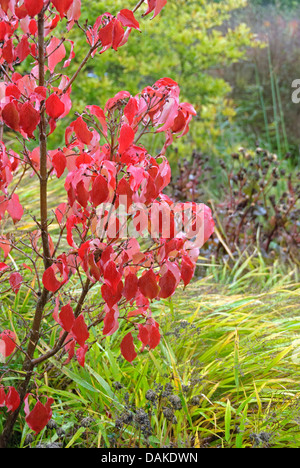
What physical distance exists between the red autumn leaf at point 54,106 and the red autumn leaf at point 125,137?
196 mm

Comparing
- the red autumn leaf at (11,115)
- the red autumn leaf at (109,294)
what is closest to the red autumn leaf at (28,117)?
the red autumn leaf at (11,115)

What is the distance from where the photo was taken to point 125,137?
1.38 metres

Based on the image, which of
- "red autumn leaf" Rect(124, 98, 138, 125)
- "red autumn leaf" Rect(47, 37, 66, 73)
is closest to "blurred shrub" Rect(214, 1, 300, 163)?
"red autumn leaf" Rect(47, 37, 66, 73)

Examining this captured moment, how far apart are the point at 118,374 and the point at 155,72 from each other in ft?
11.4

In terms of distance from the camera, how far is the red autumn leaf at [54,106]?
1.42 m

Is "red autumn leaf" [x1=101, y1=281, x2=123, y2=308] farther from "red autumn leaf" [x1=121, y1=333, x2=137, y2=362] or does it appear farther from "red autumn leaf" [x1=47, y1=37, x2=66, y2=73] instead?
"red autumn leaf" [x1=47, y1=37, x2=66, y2=73]

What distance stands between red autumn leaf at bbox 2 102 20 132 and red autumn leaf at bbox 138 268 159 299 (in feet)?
1.73

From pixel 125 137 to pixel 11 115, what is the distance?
11.9 inches

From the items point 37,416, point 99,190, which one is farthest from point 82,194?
point 37,416

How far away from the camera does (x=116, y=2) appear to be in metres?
4.29

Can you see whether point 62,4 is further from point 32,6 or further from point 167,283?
point 167,283

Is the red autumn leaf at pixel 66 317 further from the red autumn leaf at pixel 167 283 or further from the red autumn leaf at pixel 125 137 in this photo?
the red autumn leaf at pixel 125 137

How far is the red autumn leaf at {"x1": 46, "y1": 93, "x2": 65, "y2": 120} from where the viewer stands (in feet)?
4.65
